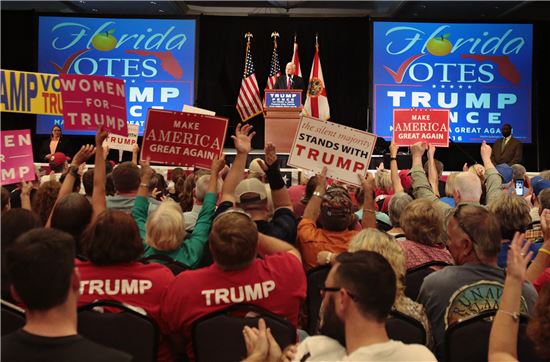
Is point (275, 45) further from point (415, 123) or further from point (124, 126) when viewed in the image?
point (124, 126)

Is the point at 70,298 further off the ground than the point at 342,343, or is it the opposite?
the point at 70,298

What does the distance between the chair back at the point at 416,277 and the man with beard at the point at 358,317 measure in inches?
49.6

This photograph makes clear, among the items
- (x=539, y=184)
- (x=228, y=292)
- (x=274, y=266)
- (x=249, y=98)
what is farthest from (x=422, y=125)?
(x=249, y=98)

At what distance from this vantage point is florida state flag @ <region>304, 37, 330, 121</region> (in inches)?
487

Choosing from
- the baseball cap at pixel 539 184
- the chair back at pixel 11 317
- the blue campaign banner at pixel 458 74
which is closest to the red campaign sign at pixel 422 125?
the baseball cap at pixel 539 184

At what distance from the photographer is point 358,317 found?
1.89 m

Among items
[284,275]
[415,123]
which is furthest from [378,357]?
[415,123]

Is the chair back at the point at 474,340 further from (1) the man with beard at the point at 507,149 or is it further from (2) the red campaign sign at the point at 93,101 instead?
(1) the man with beard at the point at 507,149

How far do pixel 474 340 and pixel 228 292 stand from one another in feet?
3.13

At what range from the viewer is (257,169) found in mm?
5680

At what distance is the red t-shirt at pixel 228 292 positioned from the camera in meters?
2.70

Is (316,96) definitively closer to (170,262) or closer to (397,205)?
(397,205)

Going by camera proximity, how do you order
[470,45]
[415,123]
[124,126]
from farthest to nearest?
[470,45]
[415,123]
[124,126]

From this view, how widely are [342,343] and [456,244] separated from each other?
1.11 metres
